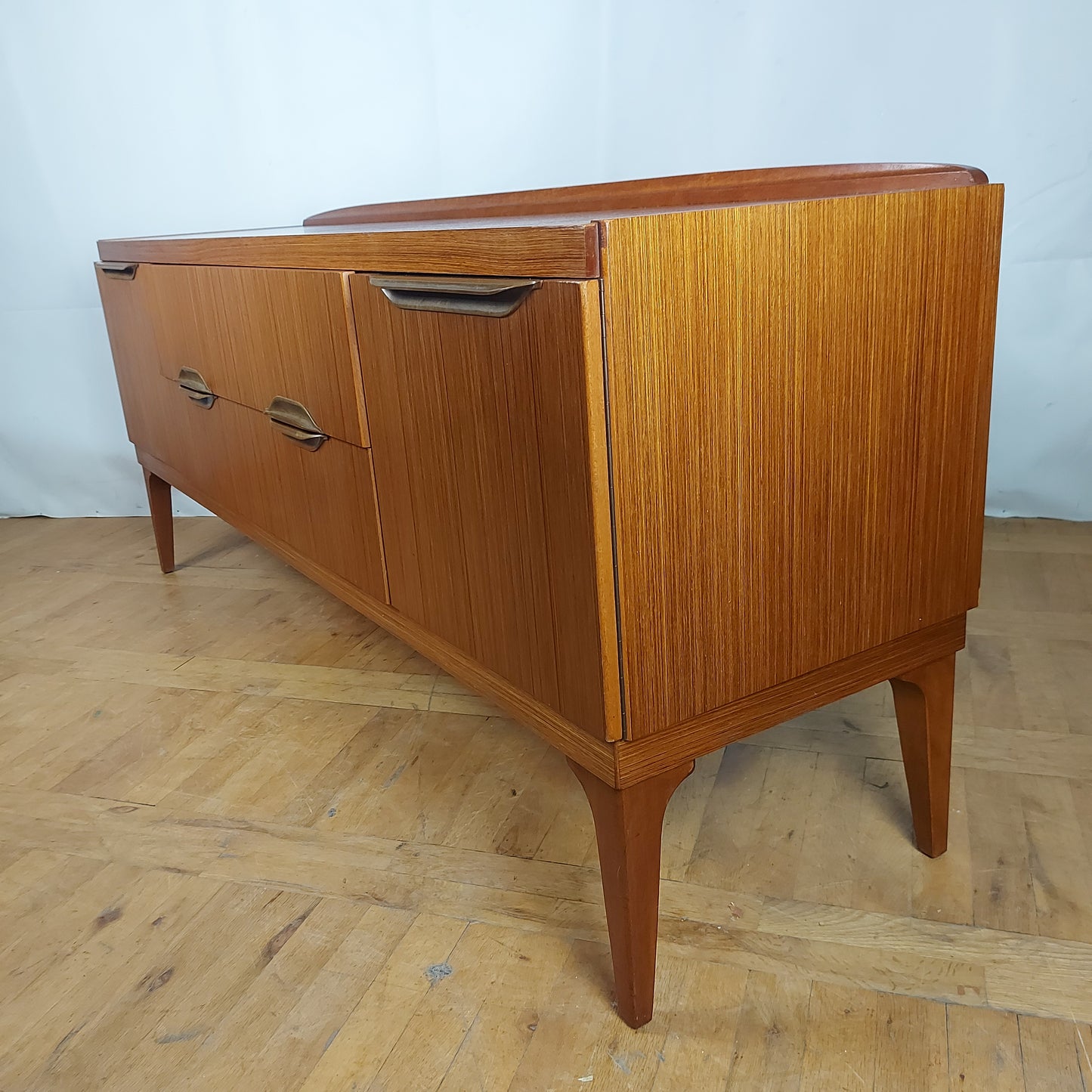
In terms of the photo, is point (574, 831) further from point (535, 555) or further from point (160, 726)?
point (160, 726)

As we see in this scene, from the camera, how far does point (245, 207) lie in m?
2.04

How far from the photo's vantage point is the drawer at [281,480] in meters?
0.98

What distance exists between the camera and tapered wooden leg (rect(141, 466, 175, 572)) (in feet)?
5.85

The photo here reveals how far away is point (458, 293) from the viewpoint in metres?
0.70

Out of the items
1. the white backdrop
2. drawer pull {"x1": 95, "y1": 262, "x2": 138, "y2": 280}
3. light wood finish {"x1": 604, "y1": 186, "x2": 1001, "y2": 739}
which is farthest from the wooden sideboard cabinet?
the white backdrop

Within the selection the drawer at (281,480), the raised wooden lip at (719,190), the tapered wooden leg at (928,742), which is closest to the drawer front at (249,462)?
the drawer at (281,480)

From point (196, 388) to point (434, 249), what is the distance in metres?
0.69

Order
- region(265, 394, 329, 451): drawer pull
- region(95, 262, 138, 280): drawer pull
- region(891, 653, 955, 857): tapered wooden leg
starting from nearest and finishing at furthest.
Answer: region(891, 653, 955, 857): tapered wooden leg → region(265, 394, 329, 451): drawer pull → region(95, 262, 138, 280): drawer pull

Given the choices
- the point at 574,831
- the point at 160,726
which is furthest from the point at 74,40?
the point at 574,831

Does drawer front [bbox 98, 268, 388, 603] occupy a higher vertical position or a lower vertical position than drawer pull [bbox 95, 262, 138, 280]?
lower

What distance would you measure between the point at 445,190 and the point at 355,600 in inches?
42.5

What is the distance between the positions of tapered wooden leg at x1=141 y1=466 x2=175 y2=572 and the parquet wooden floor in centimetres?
44

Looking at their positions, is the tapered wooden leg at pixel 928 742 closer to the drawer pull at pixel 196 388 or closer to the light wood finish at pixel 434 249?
the light wood finish at pixel 434 249

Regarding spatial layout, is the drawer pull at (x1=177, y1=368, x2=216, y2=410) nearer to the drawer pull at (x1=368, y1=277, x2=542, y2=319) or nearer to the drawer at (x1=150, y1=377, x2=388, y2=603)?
the drawer at (x1=150, y1=377, x2=388, y2=603)
